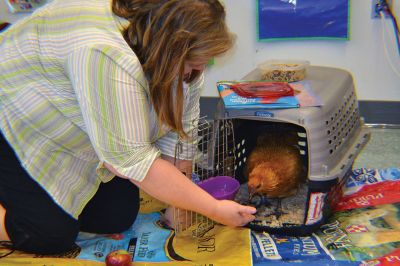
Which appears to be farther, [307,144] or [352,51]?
[352,51]

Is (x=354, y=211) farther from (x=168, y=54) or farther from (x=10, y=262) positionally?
(x=10, y=262)

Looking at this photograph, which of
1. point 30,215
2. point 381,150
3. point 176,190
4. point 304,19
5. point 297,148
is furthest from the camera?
point 304,19

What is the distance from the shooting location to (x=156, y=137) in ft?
3.70

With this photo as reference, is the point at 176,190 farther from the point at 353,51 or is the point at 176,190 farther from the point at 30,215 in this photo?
the point at 353,51

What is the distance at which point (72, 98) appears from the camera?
0.92 metres

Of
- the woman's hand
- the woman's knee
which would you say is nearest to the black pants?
the woman's knee

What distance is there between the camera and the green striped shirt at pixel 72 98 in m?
0.81

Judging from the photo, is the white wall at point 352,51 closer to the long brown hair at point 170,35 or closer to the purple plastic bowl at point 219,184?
the purple plastic bowl at point 219,184

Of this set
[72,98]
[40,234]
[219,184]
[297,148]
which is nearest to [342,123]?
[297,148]

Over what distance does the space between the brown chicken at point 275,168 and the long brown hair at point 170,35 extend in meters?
0.45

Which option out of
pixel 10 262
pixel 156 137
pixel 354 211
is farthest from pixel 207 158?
pixel 10 262

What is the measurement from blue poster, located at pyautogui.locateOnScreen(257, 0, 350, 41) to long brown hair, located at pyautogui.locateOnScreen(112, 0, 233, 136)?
3.69 ft

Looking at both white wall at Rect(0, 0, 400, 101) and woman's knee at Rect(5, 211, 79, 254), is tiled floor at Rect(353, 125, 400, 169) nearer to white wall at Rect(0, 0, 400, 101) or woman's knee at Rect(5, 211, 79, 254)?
white wall at Rect(0, 0, 400, 101)

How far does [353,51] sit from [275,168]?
37.5 inches
